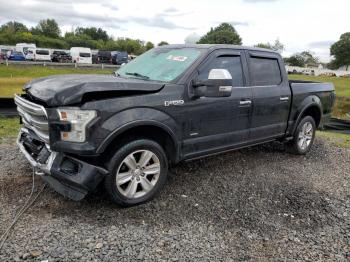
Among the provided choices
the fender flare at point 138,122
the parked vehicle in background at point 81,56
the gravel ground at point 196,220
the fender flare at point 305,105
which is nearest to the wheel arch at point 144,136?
the fender flare at point 138,122

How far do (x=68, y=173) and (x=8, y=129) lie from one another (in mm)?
4406

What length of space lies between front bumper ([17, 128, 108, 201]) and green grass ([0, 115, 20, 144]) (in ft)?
10.1

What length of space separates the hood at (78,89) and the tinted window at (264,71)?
1.84m

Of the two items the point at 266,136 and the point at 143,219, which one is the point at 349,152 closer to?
the point at 266,136

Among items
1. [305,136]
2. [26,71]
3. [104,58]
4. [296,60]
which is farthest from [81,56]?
[296,60]

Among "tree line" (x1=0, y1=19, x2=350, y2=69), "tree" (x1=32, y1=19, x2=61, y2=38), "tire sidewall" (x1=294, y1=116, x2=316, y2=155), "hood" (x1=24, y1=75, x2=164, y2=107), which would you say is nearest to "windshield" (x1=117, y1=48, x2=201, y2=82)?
"hood" (x1=24, y1=75, x2=164, y2=107)

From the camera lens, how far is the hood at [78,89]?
364 centimetres

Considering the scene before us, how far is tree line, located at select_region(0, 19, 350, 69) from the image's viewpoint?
75619 mm

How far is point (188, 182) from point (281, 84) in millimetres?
2349

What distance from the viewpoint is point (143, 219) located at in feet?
13.0

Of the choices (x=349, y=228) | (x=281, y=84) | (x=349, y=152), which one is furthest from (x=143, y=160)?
(x=349, y=152)

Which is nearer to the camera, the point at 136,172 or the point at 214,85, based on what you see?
the point at 136,172

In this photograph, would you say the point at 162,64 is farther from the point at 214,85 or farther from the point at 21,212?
the point at 21,212

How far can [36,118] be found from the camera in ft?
12.9
